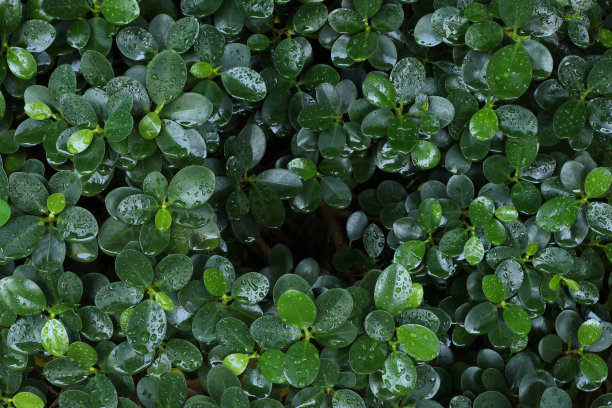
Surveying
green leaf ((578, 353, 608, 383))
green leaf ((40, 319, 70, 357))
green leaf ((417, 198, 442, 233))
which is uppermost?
green leaf ((417, 198, 442, 233))

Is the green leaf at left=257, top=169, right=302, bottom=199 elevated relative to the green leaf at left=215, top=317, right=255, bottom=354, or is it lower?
elevated

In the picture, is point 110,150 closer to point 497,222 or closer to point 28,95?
→ point 28,95

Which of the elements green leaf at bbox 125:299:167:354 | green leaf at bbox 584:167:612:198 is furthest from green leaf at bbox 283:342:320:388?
green leaf at bbox 584:167:612:198

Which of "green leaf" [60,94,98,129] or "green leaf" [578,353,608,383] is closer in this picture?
"green leaf" [60,94,98,129]

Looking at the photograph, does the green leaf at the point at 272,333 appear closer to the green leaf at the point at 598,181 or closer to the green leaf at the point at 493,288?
the green leaf at the point at 493,288

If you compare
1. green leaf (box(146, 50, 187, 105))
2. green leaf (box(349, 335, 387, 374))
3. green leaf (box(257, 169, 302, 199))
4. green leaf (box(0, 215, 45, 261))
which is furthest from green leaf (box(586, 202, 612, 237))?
green leaf (box(0, 215, 45, 261))

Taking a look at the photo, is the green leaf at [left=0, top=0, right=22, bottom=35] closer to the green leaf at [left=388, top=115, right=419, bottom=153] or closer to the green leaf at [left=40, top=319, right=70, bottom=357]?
the green leaf at [left=40, top=319, right=70, bottom=357]

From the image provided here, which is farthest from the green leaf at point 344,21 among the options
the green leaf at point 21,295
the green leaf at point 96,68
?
the green leaf at point 21,295
